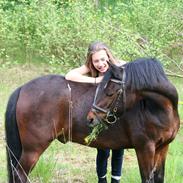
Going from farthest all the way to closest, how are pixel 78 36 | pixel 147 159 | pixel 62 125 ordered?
pixel 78 36 < pixel 62 125 < pixel 147 159

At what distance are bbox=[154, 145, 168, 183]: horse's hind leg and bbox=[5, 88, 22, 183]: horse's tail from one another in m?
1.26

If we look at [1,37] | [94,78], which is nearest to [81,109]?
[94,78]

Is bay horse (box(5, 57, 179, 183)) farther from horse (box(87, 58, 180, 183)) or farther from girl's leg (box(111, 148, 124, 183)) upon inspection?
girl's leg (box(111, 148, 124, 183))

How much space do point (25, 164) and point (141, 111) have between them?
3.72ft

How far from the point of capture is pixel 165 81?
3867 mm

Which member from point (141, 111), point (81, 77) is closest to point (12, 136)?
point (81, 77)

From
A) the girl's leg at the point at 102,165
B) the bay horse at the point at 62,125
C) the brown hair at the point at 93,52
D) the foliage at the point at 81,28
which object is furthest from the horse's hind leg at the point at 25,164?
the foliage at the point at 81,28

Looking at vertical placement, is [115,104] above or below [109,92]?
below

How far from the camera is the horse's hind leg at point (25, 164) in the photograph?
4160 mm

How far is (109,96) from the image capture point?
3.75m

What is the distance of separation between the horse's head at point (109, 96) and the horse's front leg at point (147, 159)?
49 centimetres

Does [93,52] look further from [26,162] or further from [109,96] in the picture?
[26,162]

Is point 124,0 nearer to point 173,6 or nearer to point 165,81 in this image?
point 173,6

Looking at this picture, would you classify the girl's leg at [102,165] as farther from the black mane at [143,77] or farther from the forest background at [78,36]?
the forest background at [78,36]
